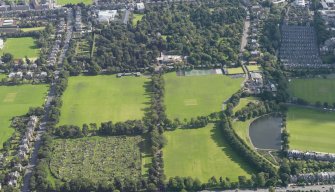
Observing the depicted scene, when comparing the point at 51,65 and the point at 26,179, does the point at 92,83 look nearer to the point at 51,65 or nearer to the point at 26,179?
the point at 51,65

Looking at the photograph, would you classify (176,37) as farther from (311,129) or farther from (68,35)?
(311,129)

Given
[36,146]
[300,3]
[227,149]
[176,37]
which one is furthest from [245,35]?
[36,146]

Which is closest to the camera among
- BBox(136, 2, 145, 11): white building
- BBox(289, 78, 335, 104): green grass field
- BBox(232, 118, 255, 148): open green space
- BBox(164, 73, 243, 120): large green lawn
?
BBox(232, 118, 255, 148): open green space

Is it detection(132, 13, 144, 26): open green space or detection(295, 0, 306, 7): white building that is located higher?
detection(295, 0, 306, 7): white building

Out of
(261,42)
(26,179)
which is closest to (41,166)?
(26,179)

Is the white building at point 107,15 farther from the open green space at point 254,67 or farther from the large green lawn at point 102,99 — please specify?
the open green space at point 254,67

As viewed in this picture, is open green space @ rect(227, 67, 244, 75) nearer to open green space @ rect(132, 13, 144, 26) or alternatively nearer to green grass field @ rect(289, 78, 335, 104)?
green grass field @ rect(289, 78, 335, 104)

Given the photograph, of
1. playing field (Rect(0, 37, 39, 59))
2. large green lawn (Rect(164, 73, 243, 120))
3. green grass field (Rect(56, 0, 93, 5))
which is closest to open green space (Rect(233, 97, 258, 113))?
large green lawn (Rect(164, 73, 243, 120))
